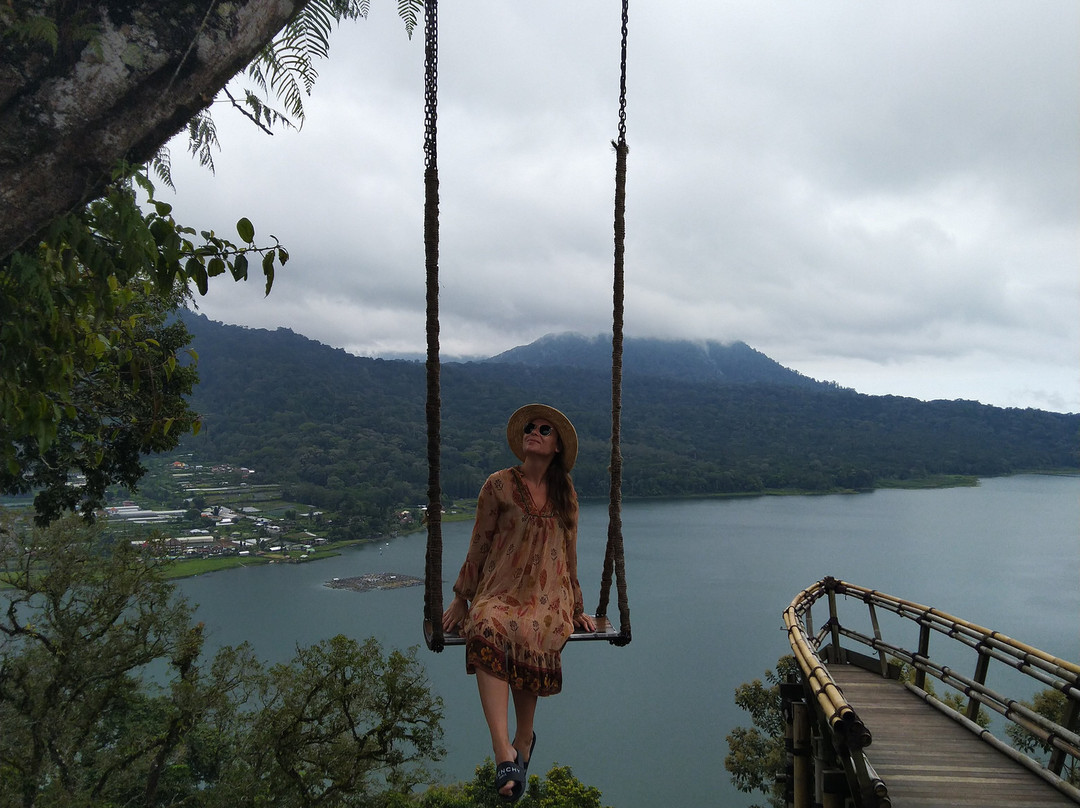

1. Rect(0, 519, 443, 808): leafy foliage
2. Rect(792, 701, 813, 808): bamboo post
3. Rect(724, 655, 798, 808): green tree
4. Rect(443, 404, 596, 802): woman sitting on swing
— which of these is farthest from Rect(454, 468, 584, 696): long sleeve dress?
Rect(724, 655, 798, 808): green tree

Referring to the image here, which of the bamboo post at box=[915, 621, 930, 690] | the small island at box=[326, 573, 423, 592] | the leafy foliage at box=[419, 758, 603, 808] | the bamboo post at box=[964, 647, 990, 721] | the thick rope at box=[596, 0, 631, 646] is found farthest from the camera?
the small island at box=[326, 573, 423, 592]

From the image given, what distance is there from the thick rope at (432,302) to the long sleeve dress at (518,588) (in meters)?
0.12

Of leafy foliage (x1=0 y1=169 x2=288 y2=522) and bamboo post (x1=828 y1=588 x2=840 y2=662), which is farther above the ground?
leafy foliage (x1=0 y1=169 x2=288 y2=522)

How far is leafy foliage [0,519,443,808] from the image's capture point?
604 centimetres

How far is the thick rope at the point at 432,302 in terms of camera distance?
2.25m

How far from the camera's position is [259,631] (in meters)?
21.7

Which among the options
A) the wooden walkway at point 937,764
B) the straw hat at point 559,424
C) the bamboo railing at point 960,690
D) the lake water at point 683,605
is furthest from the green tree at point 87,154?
the lake water at point 683,605

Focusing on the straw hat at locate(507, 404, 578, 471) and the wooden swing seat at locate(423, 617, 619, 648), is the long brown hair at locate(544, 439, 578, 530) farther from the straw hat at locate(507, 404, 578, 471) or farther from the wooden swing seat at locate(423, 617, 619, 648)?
the wooden swing seat at locate(423, 617, 619, 648)

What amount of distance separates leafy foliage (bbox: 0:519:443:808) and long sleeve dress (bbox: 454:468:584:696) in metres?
4.99

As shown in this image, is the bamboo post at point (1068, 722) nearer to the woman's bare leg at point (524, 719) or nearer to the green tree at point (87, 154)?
the woman's bare leg at point (524, 719)

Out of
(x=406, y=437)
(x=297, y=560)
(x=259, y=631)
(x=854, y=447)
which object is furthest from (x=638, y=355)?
(x=259, y=631)

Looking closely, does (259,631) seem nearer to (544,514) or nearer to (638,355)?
(544,514)

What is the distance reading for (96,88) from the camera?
55.2 inches

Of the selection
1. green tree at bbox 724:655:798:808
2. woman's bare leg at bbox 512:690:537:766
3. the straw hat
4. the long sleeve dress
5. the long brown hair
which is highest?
the straw hat
